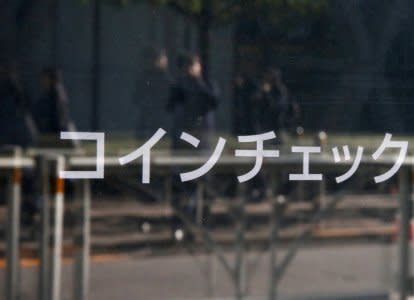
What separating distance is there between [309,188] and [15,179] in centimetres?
82

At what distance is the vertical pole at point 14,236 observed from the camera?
2289 millimetres

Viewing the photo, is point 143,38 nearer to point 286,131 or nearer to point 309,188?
point 286,131

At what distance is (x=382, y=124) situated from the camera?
259cm

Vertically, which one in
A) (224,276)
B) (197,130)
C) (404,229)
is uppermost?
(197,130)

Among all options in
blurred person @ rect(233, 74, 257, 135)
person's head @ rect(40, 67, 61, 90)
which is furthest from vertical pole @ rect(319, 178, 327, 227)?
person's head @ rect(40, 67, 61, 90)

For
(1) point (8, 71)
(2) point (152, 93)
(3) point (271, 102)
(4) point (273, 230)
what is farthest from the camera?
(4) point (273, 230)

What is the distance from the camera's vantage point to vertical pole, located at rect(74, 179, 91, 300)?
2.31 m

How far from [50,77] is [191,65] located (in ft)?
1.24

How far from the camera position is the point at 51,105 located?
2.29 meters

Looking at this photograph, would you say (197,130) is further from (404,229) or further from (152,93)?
(404,229)

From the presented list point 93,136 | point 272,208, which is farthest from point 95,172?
point 272,208

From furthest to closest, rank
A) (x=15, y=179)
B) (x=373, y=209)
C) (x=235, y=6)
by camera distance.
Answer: (x=373, y=209), (x=235, y=6), (x=15, y=179)

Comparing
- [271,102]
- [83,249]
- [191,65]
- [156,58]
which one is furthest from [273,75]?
[83,249]

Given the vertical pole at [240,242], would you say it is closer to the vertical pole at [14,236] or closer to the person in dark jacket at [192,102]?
the person in dark jacket at [192,102]
